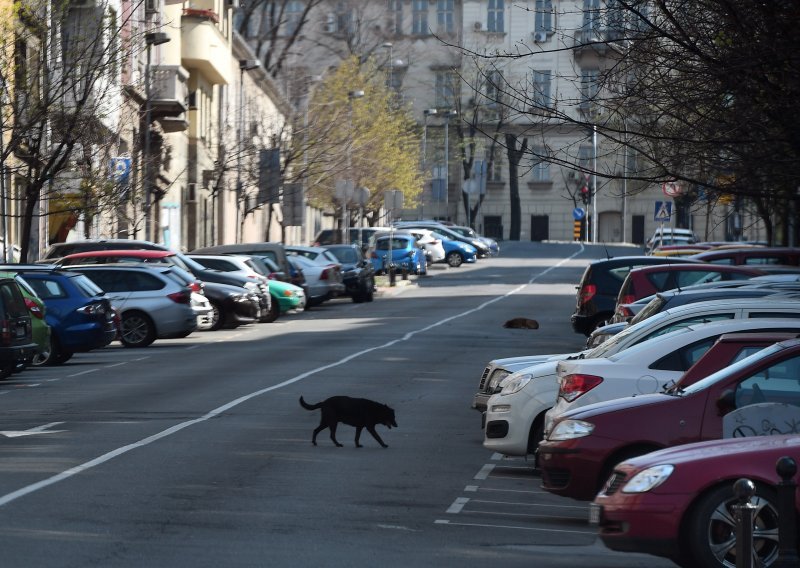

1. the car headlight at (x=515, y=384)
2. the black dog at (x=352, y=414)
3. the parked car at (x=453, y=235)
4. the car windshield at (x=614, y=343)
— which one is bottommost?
the black dog at (x=352, y=414)

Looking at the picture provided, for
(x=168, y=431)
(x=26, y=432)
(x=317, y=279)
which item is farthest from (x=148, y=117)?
(x=168, y=431)

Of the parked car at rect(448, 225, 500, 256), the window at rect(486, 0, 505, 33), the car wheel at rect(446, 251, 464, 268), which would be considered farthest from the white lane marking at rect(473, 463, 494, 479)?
the window at rect(486, 0, 505, 33)

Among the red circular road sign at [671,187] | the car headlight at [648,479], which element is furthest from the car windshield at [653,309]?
the car headlight at [648,479]

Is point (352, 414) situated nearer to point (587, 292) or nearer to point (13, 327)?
point (13, 327)

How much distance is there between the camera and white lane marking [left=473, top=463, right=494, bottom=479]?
1404 centimetres

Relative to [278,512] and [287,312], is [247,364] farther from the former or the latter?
[287,312]

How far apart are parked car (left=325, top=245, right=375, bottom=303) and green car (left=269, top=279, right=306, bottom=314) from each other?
24.6ft

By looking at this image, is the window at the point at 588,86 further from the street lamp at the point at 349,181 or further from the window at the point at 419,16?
the window at the point at 419,16

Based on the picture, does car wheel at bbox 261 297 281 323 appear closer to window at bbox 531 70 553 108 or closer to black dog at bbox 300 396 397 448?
window at bbox 531 70 553 108

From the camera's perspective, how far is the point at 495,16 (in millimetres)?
103312

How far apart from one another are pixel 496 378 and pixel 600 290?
510 inches

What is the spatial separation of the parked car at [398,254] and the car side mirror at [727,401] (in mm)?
51299

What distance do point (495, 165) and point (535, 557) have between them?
336 ft

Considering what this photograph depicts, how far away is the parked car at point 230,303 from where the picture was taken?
34656 millimetres
